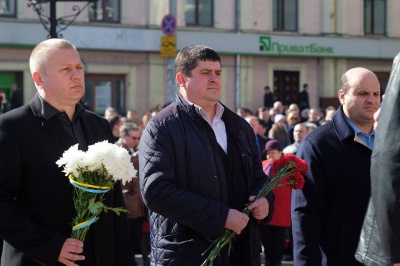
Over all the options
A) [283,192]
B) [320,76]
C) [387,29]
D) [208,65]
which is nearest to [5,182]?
[208,65]

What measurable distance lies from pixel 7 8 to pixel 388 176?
24605 mm

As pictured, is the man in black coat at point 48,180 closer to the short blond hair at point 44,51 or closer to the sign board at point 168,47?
the short blond hair at point 44,51

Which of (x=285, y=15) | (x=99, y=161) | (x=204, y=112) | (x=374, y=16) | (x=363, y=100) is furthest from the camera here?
(x=374, y=16)

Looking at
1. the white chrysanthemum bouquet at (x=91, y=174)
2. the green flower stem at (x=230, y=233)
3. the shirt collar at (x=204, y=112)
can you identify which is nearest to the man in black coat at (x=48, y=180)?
the white chrysanthemum bouquet at (x=91, y=174)

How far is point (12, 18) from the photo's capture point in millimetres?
26656

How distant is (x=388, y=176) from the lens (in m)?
3.20

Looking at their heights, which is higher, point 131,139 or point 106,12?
point 106,12

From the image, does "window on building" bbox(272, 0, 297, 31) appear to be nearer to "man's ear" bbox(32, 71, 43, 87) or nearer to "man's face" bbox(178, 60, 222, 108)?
"man's face" bbox(178, 60, 222, 108)

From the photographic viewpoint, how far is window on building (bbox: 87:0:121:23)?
28203 mm

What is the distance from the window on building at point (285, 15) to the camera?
104 feet

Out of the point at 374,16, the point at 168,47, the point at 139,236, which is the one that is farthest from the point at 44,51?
the point at 374,16

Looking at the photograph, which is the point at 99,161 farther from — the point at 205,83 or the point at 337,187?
the point at 337,187

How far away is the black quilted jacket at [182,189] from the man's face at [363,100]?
892mm

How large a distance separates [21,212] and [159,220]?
36.4 inches
